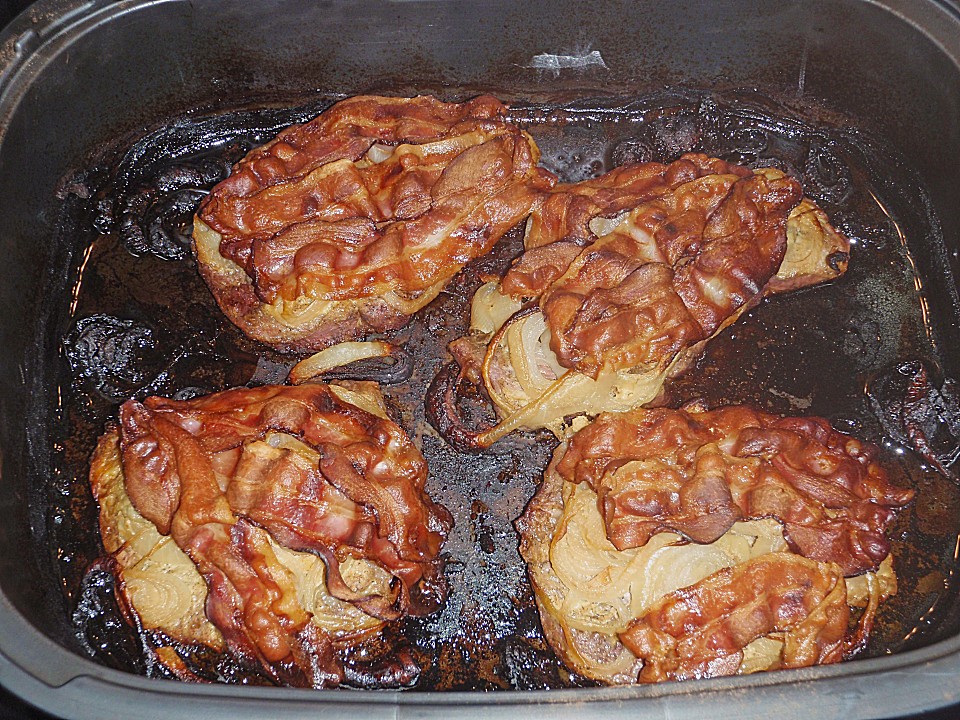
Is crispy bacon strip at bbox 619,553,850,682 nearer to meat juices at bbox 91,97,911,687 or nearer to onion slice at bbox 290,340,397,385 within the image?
meat juices at bbox 91,97,911,687

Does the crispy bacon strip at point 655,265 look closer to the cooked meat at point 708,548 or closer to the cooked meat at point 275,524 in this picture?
the cooked meat at point 708,548

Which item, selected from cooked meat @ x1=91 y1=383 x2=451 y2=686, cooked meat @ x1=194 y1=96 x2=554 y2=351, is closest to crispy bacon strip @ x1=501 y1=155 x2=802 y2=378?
cooked meat @ x1=194 y1=96 x2=554 y2=351

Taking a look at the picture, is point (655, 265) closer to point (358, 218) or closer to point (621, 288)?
point (621, 288)

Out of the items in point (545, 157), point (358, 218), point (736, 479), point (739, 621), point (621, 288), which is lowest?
point (739, 621)

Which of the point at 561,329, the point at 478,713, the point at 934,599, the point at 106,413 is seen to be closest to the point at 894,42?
the point at 561,329

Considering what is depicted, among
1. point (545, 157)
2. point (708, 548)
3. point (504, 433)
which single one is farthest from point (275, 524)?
point (545, 157)

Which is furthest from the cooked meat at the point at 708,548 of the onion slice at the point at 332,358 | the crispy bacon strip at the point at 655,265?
the onion slice at the point at 332,358
